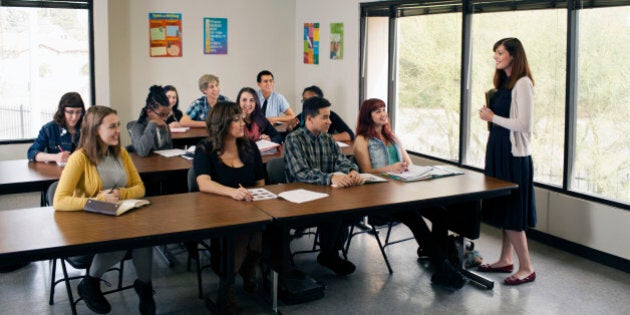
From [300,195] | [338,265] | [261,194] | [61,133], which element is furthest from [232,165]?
[61,133]

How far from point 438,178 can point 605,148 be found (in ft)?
4.73

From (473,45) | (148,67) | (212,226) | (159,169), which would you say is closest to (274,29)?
(148,67)

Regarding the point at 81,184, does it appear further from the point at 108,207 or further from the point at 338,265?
the point at 338,265

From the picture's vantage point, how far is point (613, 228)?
15.5 ft

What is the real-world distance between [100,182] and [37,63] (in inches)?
164

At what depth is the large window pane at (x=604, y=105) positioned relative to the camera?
474 centimetres

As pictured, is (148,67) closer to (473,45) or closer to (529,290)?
(473,45)

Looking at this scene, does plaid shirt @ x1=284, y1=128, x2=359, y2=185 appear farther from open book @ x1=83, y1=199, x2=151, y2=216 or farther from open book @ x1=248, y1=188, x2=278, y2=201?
open book @ x1=83, y1=199, x2=151, y2=216

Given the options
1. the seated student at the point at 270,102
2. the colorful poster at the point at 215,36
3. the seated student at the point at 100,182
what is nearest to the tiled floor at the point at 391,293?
the seated student at the point at 100,182

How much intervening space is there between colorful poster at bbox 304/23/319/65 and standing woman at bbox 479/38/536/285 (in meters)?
3.92

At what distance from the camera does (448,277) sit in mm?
4363

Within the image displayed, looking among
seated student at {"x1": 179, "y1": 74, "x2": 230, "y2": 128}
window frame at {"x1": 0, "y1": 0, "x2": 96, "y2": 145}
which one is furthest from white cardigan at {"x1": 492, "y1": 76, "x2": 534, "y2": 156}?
window frame at {"x1": 0, "y1": 0, "x2": 96, "y2": 145}

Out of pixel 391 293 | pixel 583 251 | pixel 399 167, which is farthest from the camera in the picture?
pixel 583 251

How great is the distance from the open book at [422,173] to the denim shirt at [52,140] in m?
2.31
